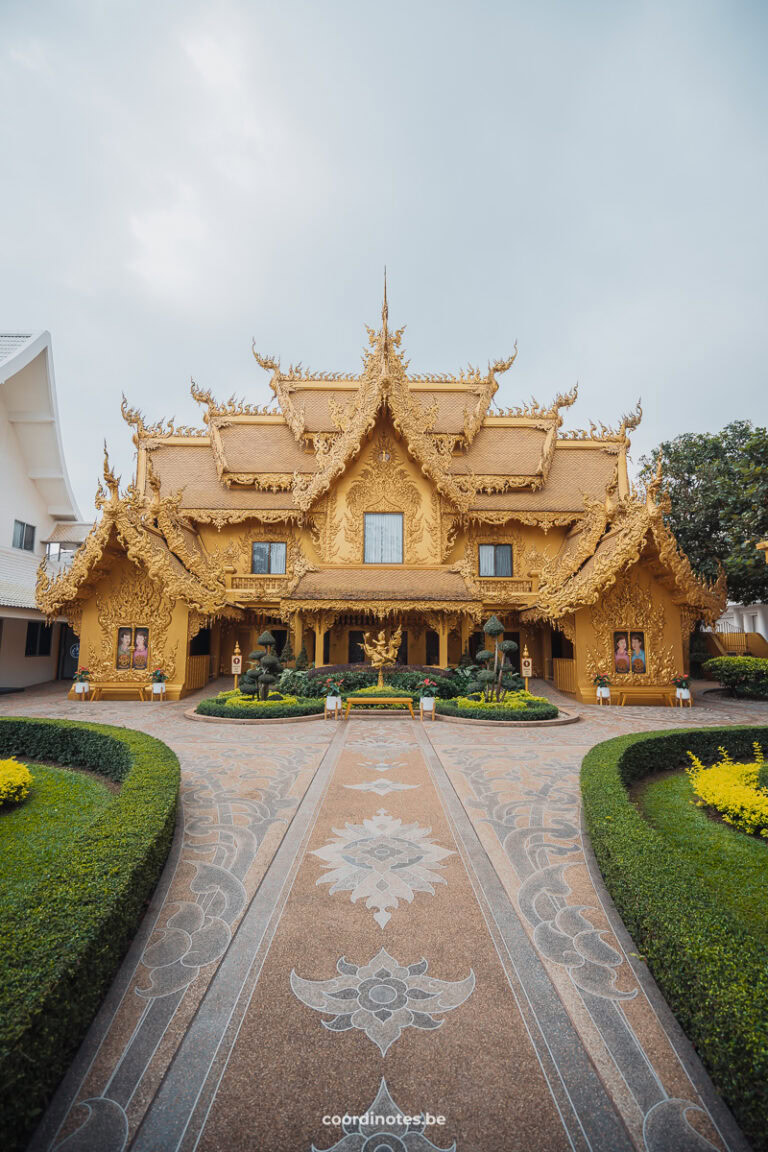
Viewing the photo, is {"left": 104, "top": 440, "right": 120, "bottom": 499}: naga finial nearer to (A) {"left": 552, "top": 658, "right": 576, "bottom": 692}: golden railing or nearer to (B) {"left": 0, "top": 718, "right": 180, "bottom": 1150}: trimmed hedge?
(B) {"left": 0, "top": 718, "right": 180, "bottom": 1150}: trimmed hedge

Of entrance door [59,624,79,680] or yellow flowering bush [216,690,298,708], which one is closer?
yellow flowering bush [216,690,298,708]

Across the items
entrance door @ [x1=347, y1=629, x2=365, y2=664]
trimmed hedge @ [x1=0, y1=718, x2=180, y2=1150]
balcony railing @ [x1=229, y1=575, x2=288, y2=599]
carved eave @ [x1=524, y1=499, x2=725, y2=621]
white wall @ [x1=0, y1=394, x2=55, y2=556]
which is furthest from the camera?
entrance door @ [x1=347, y1=629, x2=365, y2=664]

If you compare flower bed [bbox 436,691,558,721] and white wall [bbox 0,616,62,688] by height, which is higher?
white wall [bbox 0,616,62,688]

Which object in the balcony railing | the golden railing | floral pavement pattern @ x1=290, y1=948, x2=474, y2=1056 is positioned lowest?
floral pavement pattern @ x1=290, y1=948, x2=474, y2=1056

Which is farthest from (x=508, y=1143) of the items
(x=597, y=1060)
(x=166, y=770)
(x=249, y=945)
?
(x=166, y=770)

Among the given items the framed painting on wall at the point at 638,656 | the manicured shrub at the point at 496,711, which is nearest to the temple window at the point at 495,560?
the framed painting on wall at the point at 638,656

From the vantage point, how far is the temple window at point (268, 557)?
18.7m

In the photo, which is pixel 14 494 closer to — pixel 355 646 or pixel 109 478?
pixel 109 478

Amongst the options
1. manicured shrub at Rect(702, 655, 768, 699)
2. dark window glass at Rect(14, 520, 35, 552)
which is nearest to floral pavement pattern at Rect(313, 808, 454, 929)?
manicured shrub at Rect(702, 655, 768, 699)

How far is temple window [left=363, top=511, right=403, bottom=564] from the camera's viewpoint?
1750 centimetres

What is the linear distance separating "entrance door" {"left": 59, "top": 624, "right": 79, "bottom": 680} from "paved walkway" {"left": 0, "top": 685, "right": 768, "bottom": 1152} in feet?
53.8

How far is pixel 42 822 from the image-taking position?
5.07 metres

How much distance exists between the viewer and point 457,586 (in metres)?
16.2

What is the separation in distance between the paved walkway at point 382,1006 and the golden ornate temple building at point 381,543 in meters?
10.2
